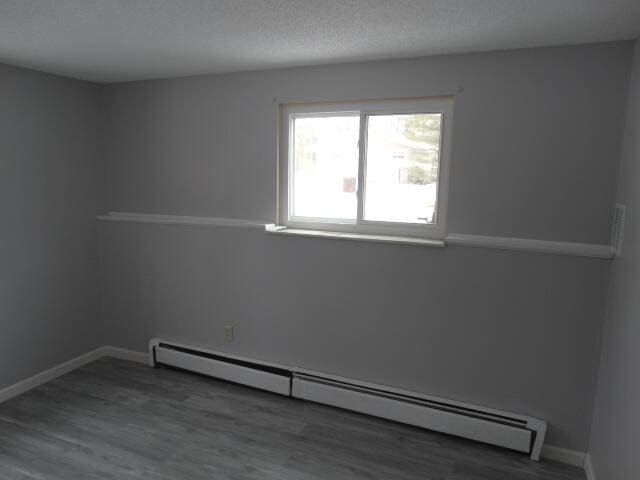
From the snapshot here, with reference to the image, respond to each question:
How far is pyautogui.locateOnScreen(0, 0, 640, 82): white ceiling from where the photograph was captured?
69.6 inches

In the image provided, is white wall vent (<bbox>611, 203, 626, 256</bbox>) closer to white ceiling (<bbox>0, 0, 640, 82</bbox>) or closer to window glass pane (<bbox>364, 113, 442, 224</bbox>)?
white ceiling (<bbox>0, 0, 640, 82</bbox>)

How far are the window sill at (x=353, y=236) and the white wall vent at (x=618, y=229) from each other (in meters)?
0.84

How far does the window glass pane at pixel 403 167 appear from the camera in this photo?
270 centimetres

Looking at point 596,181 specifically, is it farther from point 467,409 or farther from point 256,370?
point 256,370

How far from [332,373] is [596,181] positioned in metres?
1.93

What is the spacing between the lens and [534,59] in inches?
91.3

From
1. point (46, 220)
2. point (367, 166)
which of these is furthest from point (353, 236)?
point (46, 220)

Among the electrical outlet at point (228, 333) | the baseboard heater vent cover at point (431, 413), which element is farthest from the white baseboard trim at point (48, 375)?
the baseboard heater vent cover at point (431, 413)

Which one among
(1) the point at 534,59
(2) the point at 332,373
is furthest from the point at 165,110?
(1) the point at 534,59

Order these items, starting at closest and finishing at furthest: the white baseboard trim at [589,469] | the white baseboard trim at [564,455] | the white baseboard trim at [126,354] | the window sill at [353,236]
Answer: the white baseboard trim at [589,469]
the white baseboard trim at [564,455]
the window sill at [353,236]
the white baseboard trim at [126,354]

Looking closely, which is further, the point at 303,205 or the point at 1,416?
the point at 303,205

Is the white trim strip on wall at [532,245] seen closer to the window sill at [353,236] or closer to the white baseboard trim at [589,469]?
the window sill at [353,236]

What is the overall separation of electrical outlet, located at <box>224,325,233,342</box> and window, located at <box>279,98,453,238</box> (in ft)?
2.90

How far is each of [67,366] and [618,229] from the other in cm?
Answer: 379
